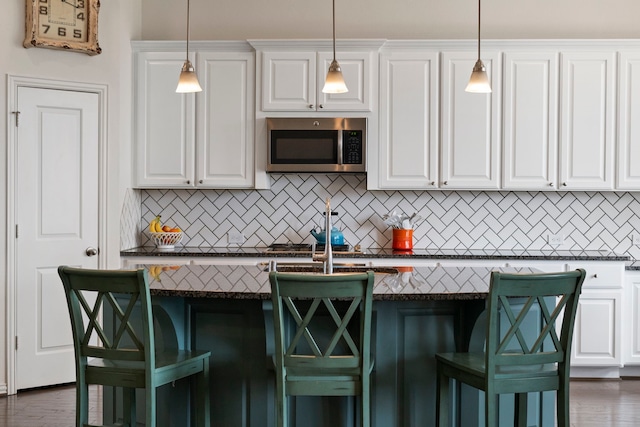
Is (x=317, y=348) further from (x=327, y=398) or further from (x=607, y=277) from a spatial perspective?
(x=607, y=277)

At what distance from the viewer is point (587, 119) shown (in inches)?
201

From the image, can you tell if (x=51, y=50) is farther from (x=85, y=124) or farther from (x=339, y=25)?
(x=339, y=25)

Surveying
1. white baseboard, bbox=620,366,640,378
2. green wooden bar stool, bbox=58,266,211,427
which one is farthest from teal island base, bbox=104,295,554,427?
white baseboard, bbox=620,366,640,378

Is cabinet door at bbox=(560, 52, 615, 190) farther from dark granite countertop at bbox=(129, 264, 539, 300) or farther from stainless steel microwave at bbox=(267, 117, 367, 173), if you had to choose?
dark granite countertop at bbox=(129, 264, 539, 300)

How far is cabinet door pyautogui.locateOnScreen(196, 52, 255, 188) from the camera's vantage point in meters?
5.20

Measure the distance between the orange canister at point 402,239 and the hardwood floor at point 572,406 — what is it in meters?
1.55

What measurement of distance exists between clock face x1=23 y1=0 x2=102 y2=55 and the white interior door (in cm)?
32

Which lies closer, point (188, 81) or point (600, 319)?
point (188, 81)

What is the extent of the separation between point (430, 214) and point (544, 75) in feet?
4.50

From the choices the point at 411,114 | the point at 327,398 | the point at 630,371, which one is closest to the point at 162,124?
the point at 411,114

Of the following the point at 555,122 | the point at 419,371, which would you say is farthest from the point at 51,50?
the point at 555,122

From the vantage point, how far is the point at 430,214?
5539mm

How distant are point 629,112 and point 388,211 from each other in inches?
76.9

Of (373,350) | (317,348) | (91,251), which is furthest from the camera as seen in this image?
(91,251)
